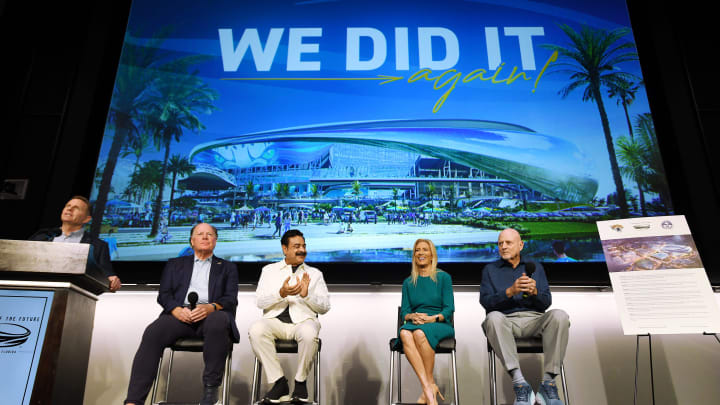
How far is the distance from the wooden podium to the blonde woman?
1741 mm

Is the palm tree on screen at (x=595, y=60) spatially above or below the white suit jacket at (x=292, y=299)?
above

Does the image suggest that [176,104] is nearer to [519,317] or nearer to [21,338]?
[21,338]

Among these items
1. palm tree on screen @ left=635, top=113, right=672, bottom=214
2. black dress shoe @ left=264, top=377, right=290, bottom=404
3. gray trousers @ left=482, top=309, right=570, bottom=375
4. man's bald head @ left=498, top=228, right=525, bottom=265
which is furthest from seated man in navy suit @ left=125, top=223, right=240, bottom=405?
palm tree on screen @ left=635, top=113, right=672, bottom=214

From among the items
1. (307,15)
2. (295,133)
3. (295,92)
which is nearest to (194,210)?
(295,133)

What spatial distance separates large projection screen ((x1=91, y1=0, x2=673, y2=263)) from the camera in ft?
13.6

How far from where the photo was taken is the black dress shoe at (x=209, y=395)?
9.05 feet

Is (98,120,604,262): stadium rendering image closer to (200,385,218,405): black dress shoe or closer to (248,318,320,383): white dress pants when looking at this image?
(248,318,320,383): white dress pants

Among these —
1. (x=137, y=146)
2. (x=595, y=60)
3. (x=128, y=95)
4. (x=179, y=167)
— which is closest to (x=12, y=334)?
(x=179, y=167)

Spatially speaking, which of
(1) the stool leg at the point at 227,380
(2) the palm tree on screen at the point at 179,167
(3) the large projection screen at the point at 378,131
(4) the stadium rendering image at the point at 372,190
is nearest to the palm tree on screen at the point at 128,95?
(3) the large projection screen at the point at 378,131

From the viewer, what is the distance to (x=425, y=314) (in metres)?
3.20

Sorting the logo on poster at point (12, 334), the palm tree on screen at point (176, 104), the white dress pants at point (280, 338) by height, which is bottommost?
the white dress pants at point (280, 338)

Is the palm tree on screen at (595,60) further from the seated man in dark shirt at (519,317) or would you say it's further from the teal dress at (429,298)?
the teal dress at (429,298)

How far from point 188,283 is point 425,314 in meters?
1.50

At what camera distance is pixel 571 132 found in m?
4.33
